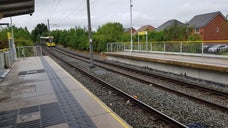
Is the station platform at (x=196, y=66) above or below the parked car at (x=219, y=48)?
below

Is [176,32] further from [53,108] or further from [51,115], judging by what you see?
[51,115]

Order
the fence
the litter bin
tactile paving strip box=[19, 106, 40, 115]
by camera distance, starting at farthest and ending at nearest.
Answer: the litter bin, the fence, tactile paving strip box=[19, 106, 40, 115]

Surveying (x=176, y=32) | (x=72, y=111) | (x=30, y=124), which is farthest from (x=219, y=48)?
(x=176, y=32)

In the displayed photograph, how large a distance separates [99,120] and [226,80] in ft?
25.0

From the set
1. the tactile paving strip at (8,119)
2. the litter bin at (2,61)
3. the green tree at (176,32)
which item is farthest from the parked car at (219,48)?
the green tree at (176,32)

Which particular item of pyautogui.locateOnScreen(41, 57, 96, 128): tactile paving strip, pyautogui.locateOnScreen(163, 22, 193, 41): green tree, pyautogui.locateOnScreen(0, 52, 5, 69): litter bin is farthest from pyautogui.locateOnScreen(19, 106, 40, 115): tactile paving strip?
pyautogui.locateOnScreen(163, 22, 193, 41): green tree

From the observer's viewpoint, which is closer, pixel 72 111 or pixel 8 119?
pixel 8 119

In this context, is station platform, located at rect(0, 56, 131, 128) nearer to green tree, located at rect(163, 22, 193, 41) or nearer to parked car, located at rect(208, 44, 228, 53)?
parked car, located at rect(208, 44, 228, 53)

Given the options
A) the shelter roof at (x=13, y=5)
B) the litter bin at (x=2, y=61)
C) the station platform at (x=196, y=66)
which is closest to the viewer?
the shelter roof at (x=13, y=5)

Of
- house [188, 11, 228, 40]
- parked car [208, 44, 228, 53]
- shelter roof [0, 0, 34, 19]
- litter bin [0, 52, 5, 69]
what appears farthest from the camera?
house [188, 11, 228, 40]

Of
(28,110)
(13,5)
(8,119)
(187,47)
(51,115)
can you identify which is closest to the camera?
(8,119)

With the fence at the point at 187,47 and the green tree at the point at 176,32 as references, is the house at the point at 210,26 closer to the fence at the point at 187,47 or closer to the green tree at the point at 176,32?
the green tree at the point at 176,32

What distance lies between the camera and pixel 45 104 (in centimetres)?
707

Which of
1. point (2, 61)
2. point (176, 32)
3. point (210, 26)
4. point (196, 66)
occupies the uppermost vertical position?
point (210, 26)
